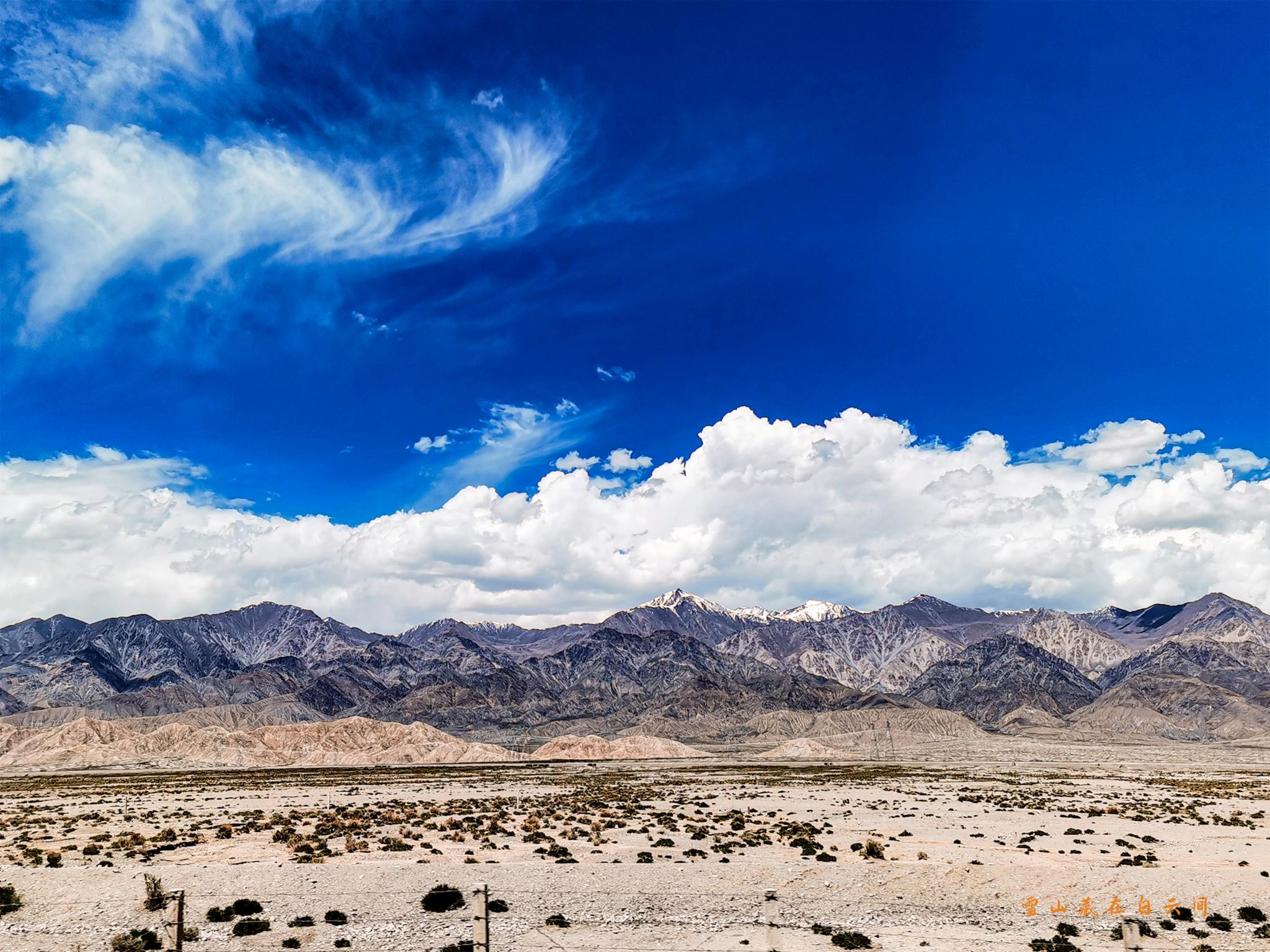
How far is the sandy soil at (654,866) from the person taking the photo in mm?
24594

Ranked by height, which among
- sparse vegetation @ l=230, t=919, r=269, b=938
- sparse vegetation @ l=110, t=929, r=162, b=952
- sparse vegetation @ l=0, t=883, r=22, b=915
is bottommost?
sparse vegetation @ l=230, t=919, r=269, b=938

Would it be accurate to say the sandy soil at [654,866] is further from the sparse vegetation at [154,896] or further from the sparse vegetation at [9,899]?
the sparse vegetation at [154,896]

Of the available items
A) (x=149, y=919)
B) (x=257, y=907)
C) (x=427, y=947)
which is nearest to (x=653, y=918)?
(x=427, y=947)

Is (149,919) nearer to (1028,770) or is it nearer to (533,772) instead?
(533,772)

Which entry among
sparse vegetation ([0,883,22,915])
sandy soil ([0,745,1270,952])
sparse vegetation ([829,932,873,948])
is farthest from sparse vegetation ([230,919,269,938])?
sparse vegetation ([829,932,873,948])

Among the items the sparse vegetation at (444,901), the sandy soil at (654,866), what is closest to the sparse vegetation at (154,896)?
the sandy soil at (654,866)

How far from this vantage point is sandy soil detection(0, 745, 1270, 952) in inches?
968

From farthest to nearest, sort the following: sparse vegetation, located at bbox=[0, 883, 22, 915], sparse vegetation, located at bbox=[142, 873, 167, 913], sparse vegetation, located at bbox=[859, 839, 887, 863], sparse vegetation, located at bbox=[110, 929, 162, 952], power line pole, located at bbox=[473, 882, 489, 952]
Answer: sparse vegetation, located at bbox=[859, 839, 887, 863], sparse vegetation, located at bbox=[0, 883, 22, 915], sparse vegetation, located at bbox=[142, 873, 167, 913], sparse vegetation, located at bbox=[110, 929, 162, 952], power line pole, located at bbox=[473, 882, 489, 952]

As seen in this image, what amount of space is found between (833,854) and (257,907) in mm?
23453

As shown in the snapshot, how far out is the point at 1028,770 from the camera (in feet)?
422

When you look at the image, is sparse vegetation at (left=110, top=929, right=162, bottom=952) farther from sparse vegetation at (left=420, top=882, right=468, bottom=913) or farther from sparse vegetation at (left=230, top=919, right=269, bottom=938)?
sparse vegetation at (left=420, top=882, right=468, bottom=913)

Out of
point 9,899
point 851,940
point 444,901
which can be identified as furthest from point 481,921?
point 9,899

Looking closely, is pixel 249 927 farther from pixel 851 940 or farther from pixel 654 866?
pixel 851 940

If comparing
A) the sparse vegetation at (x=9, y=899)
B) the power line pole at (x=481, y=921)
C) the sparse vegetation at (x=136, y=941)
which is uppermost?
the power line pole at (x=481, y=921)
